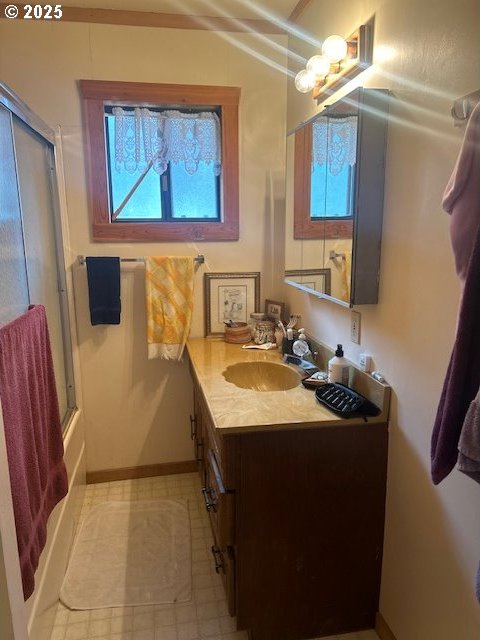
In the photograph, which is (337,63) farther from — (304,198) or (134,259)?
(134,259)

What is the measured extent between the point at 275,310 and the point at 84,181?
1.23m

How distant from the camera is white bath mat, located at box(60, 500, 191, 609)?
1835 millimetres

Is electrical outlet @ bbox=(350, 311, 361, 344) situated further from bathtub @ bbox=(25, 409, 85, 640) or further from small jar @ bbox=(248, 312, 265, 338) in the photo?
bathtub @ bbox=(25, 409, 85, 640)

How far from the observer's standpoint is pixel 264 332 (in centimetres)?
239

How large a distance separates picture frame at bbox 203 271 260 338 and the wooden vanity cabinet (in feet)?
3.48

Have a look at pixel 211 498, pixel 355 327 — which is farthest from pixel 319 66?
pixel 211 498

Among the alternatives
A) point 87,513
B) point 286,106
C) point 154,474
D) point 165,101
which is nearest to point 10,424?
point 87,513

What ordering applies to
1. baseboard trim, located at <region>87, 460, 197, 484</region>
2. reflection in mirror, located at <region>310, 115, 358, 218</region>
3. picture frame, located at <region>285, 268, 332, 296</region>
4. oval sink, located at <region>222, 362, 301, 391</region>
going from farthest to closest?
baseboard trim, located at <region>87, 460, 197, 484</region> → oval sink, located at <region>222, 362, 301, 391</region> → picture frame, located at <region>285, 268, 332, 296</region> → reflection in mirror, located at <region>310, 115, 358, 218</region>

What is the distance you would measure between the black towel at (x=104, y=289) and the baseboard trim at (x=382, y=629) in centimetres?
177

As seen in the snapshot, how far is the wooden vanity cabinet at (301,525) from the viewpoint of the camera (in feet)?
4.78

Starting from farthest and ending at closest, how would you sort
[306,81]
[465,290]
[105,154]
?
[105,154], [306,81], [465,290]

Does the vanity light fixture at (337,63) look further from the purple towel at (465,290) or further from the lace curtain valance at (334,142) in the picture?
the purple towel at (465,290)

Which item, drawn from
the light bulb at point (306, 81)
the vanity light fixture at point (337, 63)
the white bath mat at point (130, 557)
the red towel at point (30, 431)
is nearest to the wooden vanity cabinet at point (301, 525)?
the white bath mat at point (130, 557)

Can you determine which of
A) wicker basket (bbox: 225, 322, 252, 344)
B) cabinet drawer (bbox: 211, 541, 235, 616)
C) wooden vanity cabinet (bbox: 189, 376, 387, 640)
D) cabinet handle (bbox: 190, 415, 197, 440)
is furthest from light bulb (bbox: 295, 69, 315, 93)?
cabinet drawer (bbox: 211, 541, 235, 616)
